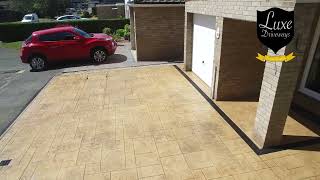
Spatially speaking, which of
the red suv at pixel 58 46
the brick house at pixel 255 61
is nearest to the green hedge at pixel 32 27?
the red suv at pixel 58 46

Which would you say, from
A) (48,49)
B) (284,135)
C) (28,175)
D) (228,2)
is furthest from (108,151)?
(48,49)

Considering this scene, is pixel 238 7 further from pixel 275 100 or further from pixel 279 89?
pixel 275 100

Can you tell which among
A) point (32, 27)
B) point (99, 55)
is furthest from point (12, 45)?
point (99, 55)

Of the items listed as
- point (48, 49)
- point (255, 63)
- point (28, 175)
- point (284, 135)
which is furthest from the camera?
point (48, 49)

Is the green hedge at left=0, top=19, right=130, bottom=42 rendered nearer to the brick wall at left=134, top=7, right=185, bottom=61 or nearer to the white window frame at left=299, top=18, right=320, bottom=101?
the brick wall at left=134, top=7, right=185, bottom=61

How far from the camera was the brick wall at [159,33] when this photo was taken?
13.1m

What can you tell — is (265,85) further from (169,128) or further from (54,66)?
(54,66)

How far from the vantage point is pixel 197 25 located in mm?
10328

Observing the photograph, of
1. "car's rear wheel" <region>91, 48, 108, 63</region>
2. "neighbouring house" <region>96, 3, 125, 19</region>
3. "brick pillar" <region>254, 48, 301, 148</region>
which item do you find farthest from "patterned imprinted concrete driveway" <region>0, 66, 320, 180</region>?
"neighbouring house" <region>96, 3, 125, 19</region>

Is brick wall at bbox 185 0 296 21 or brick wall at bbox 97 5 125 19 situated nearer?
brick wall at bbox 185 0 296 21

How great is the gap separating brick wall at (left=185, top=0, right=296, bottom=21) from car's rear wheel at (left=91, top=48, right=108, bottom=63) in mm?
6371

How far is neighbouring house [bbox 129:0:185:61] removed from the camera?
12914mm

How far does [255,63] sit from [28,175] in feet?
22.7

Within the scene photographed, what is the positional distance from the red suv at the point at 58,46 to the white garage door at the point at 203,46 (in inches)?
208
